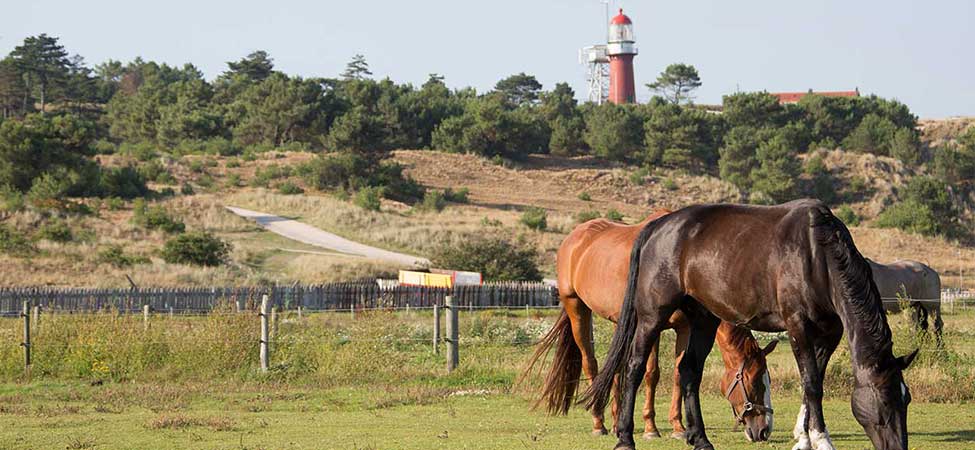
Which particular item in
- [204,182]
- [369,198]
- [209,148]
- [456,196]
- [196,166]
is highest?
[209,148]

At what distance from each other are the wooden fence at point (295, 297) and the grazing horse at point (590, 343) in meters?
16.7

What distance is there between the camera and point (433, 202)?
214 feet

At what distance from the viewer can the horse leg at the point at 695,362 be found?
8.76 metres

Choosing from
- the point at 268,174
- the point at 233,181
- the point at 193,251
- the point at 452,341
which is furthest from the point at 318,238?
the point at 452,341

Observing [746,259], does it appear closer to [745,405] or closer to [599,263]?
[745,405]

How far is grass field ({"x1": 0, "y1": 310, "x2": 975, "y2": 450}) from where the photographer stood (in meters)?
10.4

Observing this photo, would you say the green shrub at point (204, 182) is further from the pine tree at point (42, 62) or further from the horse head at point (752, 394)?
the horse head at point (752, 394)

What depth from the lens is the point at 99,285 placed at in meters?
38.1

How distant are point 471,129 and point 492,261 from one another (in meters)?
42.0

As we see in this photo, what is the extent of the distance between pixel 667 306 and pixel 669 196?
230 ft

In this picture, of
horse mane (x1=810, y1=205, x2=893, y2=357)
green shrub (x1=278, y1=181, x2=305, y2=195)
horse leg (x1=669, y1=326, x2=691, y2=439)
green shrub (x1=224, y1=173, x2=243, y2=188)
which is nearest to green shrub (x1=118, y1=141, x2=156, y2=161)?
green shrub (x1=224, y1=173, x2=243, y2=188)

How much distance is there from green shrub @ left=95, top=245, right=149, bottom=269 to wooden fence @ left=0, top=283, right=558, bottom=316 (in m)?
11.3

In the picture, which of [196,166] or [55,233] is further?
[196,166]

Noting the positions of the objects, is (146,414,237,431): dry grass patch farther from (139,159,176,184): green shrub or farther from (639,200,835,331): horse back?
(139,159,176,184): green shrub
